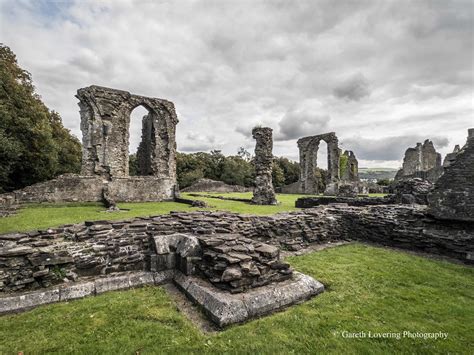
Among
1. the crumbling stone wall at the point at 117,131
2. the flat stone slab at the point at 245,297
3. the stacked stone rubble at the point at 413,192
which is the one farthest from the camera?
the crumbling stone wall at the point at 117,131

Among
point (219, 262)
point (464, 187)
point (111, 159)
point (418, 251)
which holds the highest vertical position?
point (111, 159)

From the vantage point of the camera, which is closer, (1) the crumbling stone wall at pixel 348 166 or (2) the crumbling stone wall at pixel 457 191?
(2) the crumbling stone wall at pixel 457 191

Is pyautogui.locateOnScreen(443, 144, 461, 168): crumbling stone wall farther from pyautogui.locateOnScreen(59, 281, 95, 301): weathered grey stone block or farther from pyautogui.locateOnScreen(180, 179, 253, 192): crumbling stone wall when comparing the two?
pyautogui.locateOnScreen(180, 179, 253, 192): crumbling stone wall

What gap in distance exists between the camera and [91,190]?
1645cm

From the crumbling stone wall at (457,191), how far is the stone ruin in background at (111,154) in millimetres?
16874

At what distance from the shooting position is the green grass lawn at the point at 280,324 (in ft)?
10.3

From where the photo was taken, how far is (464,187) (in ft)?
23.3

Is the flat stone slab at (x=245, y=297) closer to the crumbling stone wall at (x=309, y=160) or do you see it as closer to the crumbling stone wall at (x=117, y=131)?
the crumbling stone wall at (x=117, y=131)

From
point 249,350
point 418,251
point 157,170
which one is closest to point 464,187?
point 418,251

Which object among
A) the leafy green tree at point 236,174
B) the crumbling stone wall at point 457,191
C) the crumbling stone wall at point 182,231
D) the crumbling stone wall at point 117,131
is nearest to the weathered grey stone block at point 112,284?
the crumbling stone wall at point 182,231

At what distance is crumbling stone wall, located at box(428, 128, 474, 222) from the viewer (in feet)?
22.8

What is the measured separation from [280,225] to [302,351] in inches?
190

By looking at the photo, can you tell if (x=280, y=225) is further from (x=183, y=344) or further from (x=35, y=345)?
(x=35, y=345)

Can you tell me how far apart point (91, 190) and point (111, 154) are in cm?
328
